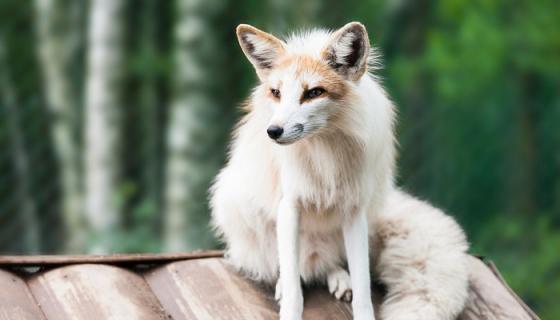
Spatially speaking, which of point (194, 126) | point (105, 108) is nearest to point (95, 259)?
point (194, 126)

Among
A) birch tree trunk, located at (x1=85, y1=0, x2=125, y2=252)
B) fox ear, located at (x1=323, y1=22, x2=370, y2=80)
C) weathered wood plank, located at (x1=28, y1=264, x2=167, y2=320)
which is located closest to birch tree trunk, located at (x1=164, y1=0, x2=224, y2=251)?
birch tree trunk, located at (x1=85, y1=0, x2=125, y2=252)

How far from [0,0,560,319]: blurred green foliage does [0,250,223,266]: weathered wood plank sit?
3.87m

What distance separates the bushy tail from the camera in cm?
328

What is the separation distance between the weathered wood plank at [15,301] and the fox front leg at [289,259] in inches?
37.0

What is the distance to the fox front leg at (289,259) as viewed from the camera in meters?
3.18

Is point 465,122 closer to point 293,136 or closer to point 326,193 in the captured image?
point 326,193

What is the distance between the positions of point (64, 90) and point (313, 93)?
784cm

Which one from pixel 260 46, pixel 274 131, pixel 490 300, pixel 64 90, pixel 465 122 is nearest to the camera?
pixel 274 131

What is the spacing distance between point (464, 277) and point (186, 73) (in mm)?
4685

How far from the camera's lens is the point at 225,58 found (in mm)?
7629

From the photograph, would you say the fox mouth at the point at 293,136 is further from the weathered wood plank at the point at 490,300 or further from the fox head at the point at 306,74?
the weathered wood plank at the point at 490,300

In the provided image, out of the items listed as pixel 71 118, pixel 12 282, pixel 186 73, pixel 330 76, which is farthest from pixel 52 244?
pixel 330 76

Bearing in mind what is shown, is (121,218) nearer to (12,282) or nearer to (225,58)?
(225,58)

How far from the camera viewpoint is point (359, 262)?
323 cm
